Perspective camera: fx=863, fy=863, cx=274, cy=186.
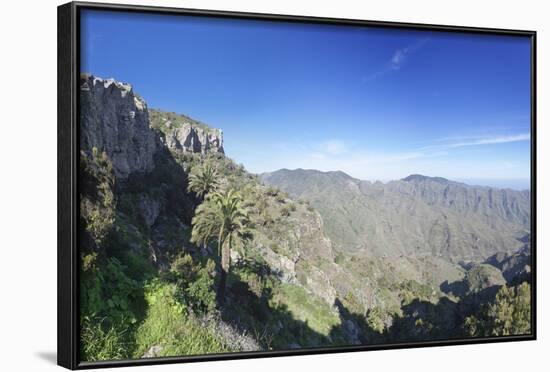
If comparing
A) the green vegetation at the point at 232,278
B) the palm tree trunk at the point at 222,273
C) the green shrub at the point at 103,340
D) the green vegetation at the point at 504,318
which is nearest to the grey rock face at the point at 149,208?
the green vegetation at the point at 232,278

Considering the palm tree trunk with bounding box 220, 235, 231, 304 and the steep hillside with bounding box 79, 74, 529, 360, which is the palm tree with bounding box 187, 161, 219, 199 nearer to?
the steep hillside with bounding box 79, 74, 529, 360

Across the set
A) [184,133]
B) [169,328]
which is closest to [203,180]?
[184,133]

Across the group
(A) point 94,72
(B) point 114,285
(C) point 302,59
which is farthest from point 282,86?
(B) point 114,285

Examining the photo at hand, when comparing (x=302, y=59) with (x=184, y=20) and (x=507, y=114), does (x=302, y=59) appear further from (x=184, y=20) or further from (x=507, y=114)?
(x=507, y=114)

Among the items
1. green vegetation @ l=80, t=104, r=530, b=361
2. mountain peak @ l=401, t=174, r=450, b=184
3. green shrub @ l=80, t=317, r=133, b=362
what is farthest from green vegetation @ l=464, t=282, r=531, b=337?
green shrub @ l=80, t=317, r=133, b=362

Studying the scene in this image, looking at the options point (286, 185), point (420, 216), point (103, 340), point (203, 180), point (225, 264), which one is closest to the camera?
point (103, 340)

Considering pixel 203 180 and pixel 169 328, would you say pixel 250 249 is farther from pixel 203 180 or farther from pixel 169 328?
pixel 169 328
